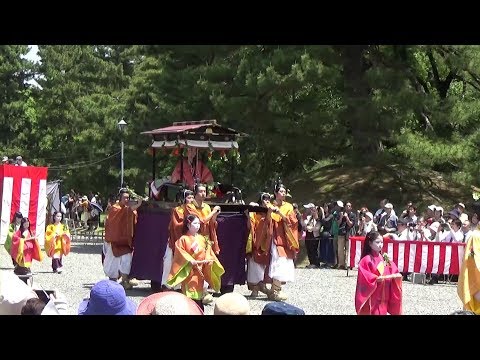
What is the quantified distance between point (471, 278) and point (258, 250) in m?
3.74

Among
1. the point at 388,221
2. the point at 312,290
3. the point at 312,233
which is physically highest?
the point at 388,221

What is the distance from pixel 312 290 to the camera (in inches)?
478

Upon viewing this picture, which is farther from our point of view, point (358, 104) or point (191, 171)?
point (358, 104)

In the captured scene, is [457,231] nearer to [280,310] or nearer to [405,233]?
[405,233]

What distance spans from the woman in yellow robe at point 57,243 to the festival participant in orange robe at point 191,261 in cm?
585

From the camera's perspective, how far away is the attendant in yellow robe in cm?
775

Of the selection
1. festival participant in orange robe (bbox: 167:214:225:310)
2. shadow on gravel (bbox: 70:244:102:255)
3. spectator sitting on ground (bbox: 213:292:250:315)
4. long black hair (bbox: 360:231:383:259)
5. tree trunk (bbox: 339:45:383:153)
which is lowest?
shadow on gravel (bbox: 70:244:102:255)

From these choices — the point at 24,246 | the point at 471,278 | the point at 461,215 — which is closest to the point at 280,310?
the point at 471,278

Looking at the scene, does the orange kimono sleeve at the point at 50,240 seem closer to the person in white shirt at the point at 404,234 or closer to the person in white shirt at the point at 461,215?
the person in white shirt at the point at 404,234

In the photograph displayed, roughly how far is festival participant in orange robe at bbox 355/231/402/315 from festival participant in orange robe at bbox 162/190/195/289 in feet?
10.0

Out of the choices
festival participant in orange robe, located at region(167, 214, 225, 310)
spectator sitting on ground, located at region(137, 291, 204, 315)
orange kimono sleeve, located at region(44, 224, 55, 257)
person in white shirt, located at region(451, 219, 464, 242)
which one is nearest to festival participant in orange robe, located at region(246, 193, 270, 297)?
festival participant in orange robe, located at region(167, 214, 225, 310)

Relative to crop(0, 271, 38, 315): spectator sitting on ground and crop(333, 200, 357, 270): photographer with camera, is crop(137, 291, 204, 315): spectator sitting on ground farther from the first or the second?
crop(333, 200, 357, 270): photographer with camera

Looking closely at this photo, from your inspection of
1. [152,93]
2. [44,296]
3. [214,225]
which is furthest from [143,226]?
[152,93]
